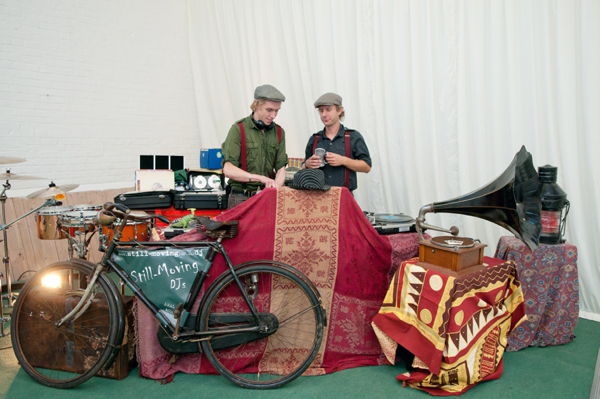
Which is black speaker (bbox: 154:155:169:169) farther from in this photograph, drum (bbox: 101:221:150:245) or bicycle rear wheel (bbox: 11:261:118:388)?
bicycle rear wheel (bbox: 11:261:118:388)

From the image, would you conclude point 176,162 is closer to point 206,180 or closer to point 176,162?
point 176,162

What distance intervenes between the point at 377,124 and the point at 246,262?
2.49 m

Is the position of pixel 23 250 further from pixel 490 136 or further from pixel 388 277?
pixel 490 136

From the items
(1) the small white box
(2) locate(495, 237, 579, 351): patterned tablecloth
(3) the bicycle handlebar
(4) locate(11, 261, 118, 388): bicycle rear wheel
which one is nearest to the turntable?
(2) locate(495, 237, 579, 351): patterned tablecloth

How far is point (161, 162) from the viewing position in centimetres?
481

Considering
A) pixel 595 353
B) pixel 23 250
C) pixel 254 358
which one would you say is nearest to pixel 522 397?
pixel 595 353

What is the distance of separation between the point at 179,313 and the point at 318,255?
2.94ft

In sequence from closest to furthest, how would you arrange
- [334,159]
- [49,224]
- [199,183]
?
[49,224] → [334,159] → [199,183]

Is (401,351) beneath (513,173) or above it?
beneath

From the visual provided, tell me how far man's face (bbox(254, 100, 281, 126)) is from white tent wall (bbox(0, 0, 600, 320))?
145cm

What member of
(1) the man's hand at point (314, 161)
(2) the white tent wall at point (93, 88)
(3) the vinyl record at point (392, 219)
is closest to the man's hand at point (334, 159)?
(1) the man's hand at point (314, 161)

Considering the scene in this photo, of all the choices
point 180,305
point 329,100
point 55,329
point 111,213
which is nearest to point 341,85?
point 329,100

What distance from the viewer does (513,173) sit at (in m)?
2.34

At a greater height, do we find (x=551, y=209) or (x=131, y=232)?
(x=551, y=209)
